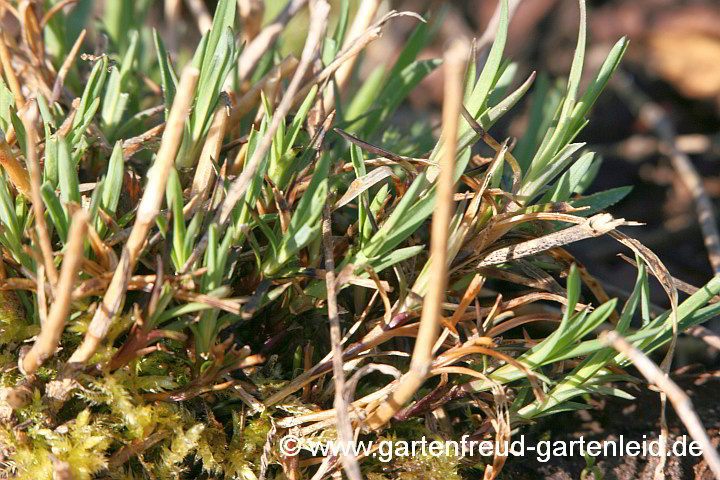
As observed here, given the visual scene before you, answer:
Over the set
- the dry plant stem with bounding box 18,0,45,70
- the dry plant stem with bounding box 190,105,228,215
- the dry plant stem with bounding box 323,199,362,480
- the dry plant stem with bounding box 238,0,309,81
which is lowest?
the dry plant stem with bounding box 323,199,362,480

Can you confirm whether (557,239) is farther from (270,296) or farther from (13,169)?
(13,169)

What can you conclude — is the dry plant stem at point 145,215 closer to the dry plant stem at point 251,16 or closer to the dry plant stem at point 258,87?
the dry plant stem at point 258,87

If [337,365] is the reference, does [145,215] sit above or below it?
above

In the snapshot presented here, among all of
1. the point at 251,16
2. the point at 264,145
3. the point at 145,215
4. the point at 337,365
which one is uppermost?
the point at 251,16

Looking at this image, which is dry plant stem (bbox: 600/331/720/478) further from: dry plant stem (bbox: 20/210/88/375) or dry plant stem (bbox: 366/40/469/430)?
dry plant stem (bbox: 20/210/88/375)

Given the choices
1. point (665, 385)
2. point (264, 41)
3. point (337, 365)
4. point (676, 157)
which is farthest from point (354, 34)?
point (676, 157)

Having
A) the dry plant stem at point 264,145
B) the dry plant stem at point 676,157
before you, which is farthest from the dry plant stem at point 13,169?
the dry plant stem at point 676,157

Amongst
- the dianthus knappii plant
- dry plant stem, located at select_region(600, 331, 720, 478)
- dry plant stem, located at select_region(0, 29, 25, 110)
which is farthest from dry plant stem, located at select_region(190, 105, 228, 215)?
dry plant stem, located at select_region(600, 331, 720, 478)
